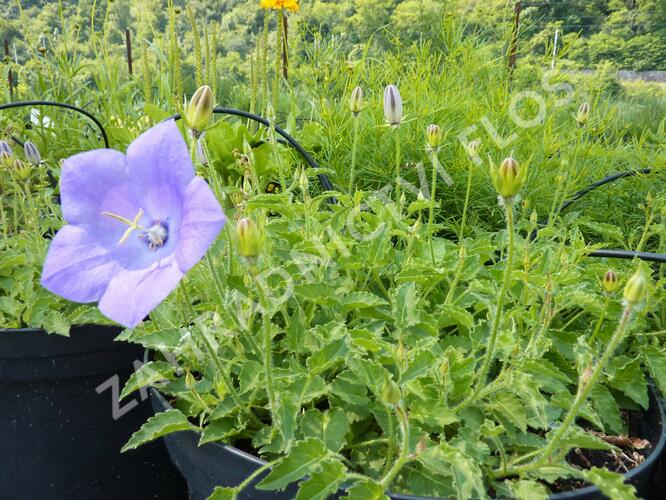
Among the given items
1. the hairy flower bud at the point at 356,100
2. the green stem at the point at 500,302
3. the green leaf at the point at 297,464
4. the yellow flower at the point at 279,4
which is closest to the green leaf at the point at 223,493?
the green leaf at the point at 297,464

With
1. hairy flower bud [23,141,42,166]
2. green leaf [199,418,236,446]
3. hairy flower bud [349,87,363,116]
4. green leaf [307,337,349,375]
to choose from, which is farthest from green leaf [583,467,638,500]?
hairy flower bud [23,141,42,166]

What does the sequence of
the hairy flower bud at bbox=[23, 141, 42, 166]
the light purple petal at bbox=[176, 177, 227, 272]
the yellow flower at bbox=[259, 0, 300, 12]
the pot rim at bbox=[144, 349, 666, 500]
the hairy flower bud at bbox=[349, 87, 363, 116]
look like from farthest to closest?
the yellow flower at bbox=[259, 0, 300, 12] < the hairy flower bud at bbox=[23, 141, 42, 166] < the hairy flower bud at bbox=[349, 87, 363, 116] < the pot rim at bbox=[144, 349, 666, 500] < the light purple petal at bbox=[176, 177, 227, 272]

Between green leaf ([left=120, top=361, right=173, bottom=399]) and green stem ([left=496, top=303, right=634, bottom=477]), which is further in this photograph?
green leaf ([left=120, top=361, right=173, bottom=399])

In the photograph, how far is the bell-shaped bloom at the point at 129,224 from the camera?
0.48m

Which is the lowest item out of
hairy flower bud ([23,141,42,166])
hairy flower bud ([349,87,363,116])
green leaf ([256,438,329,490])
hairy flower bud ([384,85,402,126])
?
green leaf ([256,438,329,490])

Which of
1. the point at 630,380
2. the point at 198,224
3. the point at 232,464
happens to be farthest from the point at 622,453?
the point at 198,224

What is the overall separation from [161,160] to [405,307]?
0.34 m

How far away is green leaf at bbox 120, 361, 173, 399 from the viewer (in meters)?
0.70

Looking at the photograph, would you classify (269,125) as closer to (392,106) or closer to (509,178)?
(392,106)

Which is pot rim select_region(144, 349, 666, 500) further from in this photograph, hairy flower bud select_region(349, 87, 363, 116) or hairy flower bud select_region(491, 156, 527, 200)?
hairy flower bud select_region(349, 87, 363, 116)

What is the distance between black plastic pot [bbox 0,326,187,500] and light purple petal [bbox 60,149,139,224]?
1.58 feet

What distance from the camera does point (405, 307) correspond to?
28.0 inches

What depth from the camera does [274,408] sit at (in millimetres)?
603

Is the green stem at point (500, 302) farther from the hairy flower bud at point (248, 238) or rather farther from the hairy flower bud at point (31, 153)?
A: the hairy flower bud at point (31, 153)
